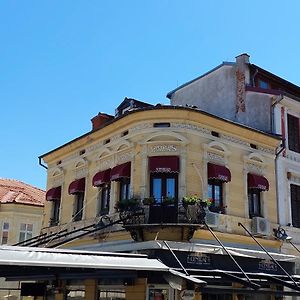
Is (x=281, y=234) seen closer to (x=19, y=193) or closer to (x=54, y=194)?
(x=54, y=194)

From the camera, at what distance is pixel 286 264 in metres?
17.4

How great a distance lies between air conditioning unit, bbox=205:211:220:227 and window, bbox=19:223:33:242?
51.1ft

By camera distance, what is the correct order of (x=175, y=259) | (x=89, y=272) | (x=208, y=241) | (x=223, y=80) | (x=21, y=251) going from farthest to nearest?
(x=223, y=80), (x=208, y=241), (x=175, y=259), (x=89, y=272), (x=21, y=251)

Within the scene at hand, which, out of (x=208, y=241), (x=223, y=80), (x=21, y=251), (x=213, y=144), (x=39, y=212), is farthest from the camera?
(x=39, y=212)

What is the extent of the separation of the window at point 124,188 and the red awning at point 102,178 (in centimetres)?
66

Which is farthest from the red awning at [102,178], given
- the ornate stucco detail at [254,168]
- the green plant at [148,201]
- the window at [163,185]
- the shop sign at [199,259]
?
the ornate stucco detail at [254,168]

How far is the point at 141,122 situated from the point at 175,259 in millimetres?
4998

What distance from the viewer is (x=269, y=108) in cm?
1920

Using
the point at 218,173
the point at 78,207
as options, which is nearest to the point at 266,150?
the point at 218,173

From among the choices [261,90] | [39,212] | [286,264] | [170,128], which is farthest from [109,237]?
[39,212]

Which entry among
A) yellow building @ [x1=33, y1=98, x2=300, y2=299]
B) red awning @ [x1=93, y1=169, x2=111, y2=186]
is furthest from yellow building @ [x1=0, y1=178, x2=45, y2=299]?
red awning @ [x1=93, y1=169, x2=111, y2=186]

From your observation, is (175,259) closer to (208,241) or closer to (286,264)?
(208,241)

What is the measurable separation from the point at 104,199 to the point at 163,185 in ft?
10.3

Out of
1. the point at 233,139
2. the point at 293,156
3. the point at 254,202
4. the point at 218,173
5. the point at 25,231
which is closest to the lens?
the point at 218,173
